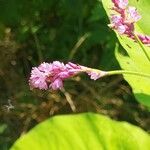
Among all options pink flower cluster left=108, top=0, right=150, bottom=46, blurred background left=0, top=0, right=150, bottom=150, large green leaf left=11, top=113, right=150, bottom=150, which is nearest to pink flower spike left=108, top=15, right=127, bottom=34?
pink flower cluster left=108, top=0, right=150, bottom=46

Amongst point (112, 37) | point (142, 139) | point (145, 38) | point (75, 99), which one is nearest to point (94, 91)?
point (75, 99)

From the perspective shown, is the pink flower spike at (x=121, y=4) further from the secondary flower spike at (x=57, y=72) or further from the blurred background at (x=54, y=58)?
the blurred background at (x=54, y=58)

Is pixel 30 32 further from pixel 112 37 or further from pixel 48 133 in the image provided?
pixel 48 133

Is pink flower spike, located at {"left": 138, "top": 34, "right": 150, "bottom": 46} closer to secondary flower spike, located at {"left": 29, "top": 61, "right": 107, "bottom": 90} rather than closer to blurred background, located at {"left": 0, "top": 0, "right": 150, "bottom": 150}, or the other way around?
secondary flower spike, located at {"left": 29, "top": 61, "right": 107, "bottom": 90}

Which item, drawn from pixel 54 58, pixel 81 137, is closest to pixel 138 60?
pixel 81 137

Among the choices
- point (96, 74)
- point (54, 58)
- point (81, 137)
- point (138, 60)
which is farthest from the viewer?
point (54, 58)

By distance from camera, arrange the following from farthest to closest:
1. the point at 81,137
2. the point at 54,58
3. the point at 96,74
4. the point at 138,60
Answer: the point at 54,58 → the point at 138,60 → the point at 96,74 → the point at 81,137

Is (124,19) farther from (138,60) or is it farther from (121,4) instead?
(138,60)
